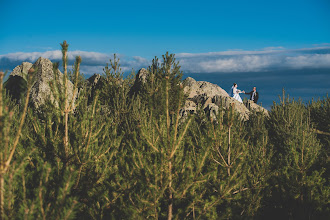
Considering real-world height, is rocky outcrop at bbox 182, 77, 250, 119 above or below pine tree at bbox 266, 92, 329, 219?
above

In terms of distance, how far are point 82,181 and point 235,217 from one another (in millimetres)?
3675

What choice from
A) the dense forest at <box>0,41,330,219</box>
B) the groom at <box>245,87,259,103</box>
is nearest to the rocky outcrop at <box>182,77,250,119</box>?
the groom at <box>245,87,259,103</box>

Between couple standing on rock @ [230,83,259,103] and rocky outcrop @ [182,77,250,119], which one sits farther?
couple standing on rock @ [230,83,259,103]

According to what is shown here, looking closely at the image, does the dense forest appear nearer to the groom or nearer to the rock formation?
the rock formation

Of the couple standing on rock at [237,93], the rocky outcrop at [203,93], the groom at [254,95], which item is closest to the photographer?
the rocky outcrop at [203,93]

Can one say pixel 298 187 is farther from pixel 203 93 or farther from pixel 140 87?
pixel 140 87

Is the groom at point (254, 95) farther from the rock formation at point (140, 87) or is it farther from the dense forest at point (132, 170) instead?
the dense forest at point (132, 170)

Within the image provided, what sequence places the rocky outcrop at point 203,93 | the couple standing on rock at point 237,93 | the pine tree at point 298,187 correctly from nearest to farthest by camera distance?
the pine tree at point 298,187
the rocky outcrop at point 203,93
the couple standing on rock at point 237,93

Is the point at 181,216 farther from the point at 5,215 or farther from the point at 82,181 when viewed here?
the point at 5,215

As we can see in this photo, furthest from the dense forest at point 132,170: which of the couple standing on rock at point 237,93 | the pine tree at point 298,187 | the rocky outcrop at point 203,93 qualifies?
the couple standing on rock at point 237,93

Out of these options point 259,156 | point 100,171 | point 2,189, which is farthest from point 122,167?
point 259,156

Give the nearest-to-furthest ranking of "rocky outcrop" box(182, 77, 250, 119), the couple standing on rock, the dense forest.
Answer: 1. the dense forest
2. "rocky outcrop" box(182, 77, 250, 119)
3. the couple standing on rock

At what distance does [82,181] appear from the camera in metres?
5.79

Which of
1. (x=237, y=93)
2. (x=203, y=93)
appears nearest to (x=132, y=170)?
(x=203, y=93)
